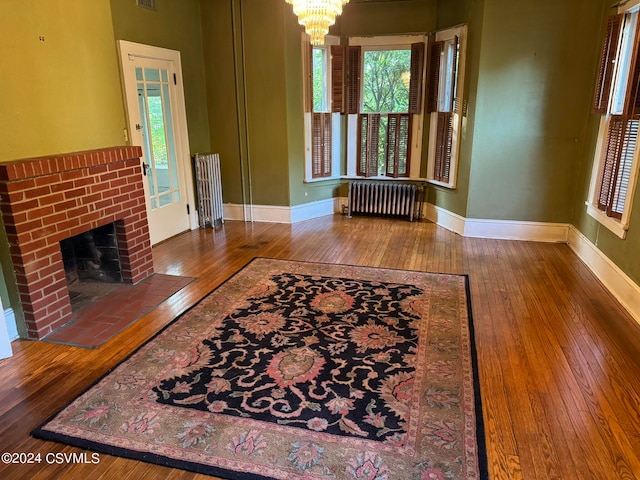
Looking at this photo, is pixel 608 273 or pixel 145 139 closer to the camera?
pixel 608 273

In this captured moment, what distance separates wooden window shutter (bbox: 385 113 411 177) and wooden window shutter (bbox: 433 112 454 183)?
49 cm

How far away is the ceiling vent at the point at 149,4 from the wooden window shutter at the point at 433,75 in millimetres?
3558

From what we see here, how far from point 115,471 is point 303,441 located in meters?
0.86

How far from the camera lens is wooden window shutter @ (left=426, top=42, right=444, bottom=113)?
230 inches

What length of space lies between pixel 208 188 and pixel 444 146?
3290 mm

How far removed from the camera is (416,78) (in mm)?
6070

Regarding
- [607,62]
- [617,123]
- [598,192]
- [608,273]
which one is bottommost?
[608,273]

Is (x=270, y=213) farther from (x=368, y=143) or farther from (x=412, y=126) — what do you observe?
(x=412, y=126)

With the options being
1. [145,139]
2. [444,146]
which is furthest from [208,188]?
[444,146]

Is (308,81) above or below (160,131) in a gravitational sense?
above

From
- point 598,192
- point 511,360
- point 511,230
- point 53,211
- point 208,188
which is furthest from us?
point 208,188

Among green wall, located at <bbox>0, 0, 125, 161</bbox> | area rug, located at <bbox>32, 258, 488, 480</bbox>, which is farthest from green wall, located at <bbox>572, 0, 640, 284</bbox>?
green wall, located at <bbox>0, 0, 125, 161</bbox>

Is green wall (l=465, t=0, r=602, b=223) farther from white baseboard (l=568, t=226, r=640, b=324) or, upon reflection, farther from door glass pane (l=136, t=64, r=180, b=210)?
door glass pane (l=136, t=64, r=180, b=210)

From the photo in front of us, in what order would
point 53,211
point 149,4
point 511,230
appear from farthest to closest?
point 511,230 → point 149,4 → point 53,211
